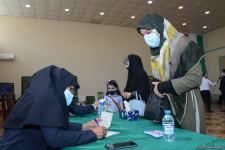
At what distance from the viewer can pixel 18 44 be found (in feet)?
29.8

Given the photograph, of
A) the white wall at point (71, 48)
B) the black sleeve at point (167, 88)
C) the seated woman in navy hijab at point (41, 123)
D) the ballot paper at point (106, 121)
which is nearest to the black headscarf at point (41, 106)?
the seated woman in navy hijab at point (41, 123)

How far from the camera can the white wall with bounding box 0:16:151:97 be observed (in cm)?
899

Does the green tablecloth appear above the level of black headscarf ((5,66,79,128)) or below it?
below

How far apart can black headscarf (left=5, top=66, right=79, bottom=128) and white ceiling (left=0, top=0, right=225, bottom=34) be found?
678 centimetres

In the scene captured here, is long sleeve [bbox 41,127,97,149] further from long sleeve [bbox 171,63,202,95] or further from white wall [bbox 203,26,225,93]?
white wall [bbox 203,26,225,93]

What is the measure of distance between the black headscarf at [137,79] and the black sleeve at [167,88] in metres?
1.59

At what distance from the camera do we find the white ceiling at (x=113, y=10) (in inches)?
310

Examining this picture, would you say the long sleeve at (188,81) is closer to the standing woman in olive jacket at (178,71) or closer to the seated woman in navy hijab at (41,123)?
the standing woman in olive jacket at (178,71)

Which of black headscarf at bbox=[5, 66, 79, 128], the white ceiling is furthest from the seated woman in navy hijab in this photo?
the white ceiling

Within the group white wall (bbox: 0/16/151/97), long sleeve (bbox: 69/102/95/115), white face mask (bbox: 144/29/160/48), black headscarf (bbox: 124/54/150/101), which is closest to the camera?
white face mask (bbox: 144/29/160/48)

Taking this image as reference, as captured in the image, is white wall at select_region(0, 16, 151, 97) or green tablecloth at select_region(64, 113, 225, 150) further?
white wall at select_region(0, 16, 151, 97)

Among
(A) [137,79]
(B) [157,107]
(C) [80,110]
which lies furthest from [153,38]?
(A) [137,79]

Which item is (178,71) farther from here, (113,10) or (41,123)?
(113,10)

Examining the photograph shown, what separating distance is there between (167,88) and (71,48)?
8.59 meters
